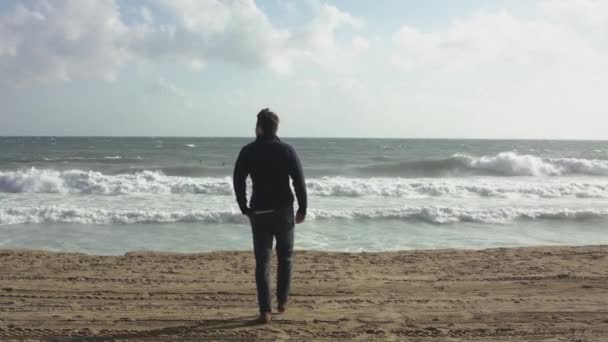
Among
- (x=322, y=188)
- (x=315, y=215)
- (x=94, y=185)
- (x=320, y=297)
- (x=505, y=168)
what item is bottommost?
(x=320, y=297)

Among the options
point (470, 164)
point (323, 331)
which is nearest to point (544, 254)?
point (323, 331)

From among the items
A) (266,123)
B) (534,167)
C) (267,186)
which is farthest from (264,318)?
(534,167)

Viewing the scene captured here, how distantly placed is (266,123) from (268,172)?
0.38 meters

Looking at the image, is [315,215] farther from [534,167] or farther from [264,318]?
[534,167]

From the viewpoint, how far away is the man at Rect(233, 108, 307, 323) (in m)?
3.47

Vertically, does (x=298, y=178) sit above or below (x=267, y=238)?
above

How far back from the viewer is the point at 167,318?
12.3 ft

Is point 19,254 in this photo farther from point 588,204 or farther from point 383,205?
point 588,204

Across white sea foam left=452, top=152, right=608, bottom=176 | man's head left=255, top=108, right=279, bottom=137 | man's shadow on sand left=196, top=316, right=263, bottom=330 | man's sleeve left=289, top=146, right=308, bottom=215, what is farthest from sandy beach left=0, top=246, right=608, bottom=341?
white sea foam left=452, top=152, right=608, bottom=176

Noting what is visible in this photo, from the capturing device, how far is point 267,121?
11.4 feet

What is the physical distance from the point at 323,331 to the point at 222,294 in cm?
144

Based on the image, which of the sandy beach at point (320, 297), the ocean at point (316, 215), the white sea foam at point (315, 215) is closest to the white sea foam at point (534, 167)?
the ocean at point (316, 215)

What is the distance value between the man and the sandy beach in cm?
69

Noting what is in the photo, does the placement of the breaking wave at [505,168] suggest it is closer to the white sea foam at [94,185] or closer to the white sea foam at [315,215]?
the white sea foam at [94,185]
